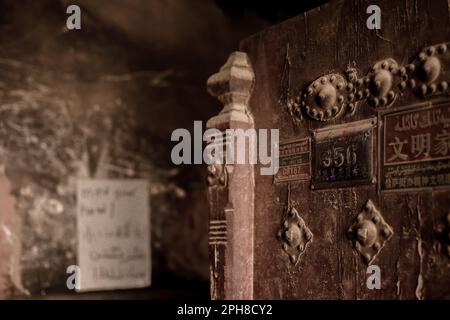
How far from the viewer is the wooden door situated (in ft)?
5.49

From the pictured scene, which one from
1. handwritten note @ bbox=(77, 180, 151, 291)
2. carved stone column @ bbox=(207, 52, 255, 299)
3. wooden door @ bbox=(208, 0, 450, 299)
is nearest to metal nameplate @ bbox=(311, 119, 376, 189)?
wooden door @ bbox=(208, 0, 450, 299)

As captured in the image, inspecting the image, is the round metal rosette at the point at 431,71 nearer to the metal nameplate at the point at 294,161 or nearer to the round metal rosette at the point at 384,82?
the round metal rosette at the point at 384,82

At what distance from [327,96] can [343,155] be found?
271 mm

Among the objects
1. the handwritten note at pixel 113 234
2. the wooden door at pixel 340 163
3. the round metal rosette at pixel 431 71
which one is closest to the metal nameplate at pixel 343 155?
the wooden door at pixel 340 163

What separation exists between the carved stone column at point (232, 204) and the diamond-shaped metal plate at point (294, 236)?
0.23 metres

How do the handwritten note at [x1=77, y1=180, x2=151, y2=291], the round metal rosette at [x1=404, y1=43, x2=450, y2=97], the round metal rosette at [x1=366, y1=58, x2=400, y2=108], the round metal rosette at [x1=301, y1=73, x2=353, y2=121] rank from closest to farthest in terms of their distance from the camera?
1. the round metal rosette at [x1=404, y1=43, x2=450, y2=97]
2. the round metal rosette at [x1=366, y1=58, x2=400, y2=108]
3. the round metal rosette at [x1=301, y1=73, x2=353, y2=121]
4. the handwritten note at [x1=77, y1=180, x2=151, y2=291]

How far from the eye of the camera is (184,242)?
3777 millimetres

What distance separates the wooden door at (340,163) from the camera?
167cm

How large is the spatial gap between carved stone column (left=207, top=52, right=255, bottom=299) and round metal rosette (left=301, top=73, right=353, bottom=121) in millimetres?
386

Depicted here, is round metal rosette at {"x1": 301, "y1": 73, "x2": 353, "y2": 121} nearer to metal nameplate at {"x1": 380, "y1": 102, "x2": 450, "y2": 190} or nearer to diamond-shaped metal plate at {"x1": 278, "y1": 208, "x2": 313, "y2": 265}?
metal nameplate at {"x1": 380, "y1": 102, "x2": 450, "y2": 190}

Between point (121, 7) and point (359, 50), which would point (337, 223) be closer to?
point (359, 50)

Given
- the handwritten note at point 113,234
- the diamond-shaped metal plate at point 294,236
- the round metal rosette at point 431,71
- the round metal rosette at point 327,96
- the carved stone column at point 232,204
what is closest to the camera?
the round metal rosette at point 431,71

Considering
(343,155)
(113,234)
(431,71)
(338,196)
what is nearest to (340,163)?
(343,155)
